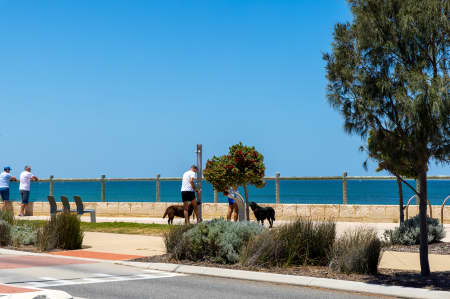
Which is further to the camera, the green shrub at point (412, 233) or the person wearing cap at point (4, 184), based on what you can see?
the person wearing cap at point (4, 184)

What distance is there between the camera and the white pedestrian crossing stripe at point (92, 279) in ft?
30.5

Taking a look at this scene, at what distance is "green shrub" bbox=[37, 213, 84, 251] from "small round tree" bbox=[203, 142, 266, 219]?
4.18m

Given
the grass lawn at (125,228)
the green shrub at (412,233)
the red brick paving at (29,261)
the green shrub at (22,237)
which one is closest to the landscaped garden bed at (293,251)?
the green shrub at (412,233)

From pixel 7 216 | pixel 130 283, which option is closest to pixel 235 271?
pixel 130 283

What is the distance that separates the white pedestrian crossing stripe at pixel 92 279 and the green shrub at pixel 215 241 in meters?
0.96

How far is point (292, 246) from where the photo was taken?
10898 mm

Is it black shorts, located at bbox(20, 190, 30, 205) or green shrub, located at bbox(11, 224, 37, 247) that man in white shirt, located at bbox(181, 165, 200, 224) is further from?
black shorts, located at bbox(20, 190, 30, 205)

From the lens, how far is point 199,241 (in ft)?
38.1

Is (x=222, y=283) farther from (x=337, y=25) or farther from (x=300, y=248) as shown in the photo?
(x=337, y=25)

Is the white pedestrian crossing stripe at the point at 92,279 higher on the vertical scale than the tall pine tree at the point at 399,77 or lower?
lower

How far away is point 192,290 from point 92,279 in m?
1.87

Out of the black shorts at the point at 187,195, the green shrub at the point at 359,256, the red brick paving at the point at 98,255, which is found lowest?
the red brick paving at the point at 98,255

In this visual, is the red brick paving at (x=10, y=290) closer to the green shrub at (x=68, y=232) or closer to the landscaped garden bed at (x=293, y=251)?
the landscaped garden bed at (x=293, y=251)

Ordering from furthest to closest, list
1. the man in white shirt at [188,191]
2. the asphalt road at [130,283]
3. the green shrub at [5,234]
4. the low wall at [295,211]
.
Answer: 1. the low wall at [295,211]
2. the man in white shirt at [188,191]
3. the green shrub at [5,234]
4. the asphalt road at [130,283]
